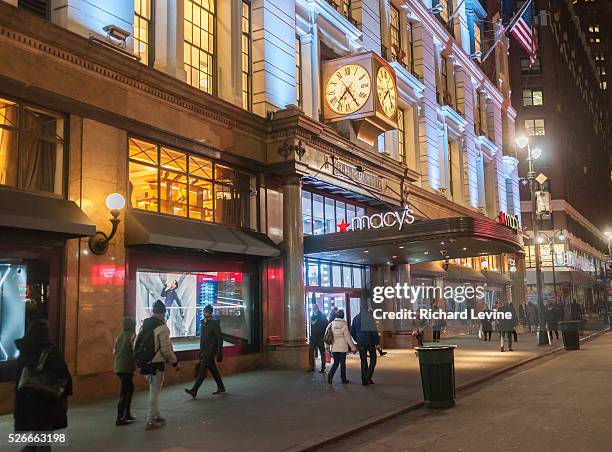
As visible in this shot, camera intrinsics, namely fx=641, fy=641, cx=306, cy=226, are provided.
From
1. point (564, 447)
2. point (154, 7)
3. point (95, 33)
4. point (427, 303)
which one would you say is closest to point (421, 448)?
point (564, 447)

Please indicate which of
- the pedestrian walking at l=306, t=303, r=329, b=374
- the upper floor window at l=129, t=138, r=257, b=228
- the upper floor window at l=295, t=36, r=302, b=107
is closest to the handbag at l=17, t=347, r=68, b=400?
the upper floor window at l=129, t=138, r=257, b=228

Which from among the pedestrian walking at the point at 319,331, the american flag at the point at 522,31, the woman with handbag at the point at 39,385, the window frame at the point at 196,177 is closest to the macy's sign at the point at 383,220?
the window frame at the point at 196,177

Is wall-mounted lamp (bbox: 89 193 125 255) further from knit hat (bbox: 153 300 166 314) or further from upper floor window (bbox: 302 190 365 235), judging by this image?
upper floor window (bbox: 302 190 365 235)

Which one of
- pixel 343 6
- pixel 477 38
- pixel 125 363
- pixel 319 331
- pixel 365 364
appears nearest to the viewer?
pixel 125 363

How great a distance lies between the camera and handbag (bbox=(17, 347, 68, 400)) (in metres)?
6.04

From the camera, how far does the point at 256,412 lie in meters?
10.8

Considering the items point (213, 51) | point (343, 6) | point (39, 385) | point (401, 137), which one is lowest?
point (39, 385)

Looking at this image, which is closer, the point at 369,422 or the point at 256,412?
the point at 369,422

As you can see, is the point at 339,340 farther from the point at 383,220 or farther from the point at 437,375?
the point at 383,220

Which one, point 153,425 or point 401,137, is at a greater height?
point 401,137

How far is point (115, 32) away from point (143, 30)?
217 cm

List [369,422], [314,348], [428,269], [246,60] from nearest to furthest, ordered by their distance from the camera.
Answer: [369,422] → [314,348] → [246,60] → [428,269]

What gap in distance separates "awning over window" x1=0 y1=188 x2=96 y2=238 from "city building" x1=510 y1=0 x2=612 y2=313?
42814 mm

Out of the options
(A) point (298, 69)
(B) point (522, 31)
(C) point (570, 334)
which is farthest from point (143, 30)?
(B) point (522, 31)
